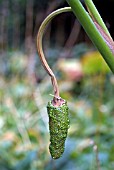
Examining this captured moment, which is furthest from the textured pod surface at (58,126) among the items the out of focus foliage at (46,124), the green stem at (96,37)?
the out of focus foliage at (46,124)

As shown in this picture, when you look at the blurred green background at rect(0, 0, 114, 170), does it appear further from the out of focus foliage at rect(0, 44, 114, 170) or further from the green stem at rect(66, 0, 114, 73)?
the green stem at rect(66, 0, 114, 73)

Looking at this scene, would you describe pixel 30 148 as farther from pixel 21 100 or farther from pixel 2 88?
pixel 2 88

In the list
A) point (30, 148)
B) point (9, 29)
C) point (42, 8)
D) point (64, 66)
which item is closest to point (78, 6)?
point (30, 148)

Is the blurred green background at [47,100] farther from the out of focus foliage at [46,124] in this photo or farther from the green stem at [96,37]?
the green stem at [96,37]

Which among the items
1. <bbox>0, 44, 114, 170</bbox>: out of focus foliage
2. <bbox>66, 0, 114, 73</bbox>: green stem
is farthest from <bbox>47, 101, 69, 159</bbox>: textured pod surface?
<bbox>0, 44, 114, 170</bbox>: out of focus foliage

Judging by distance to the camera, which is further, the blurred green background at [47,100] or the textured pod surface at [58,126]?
the blurred green background at [47,100]

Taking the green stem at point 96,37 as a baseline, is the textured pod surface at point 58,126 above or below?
below

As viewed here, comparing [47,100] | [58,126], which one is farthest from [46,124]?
[58,126]
